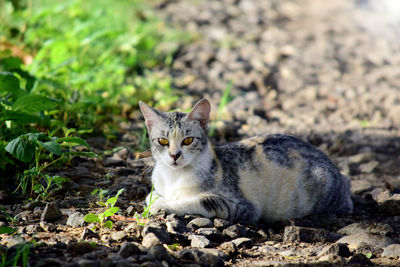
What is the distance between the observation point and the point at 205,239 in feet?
12.9

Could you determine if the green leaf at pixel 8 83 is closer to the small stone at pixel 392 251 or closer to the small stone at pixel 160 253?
the small stone at pixel 160 253

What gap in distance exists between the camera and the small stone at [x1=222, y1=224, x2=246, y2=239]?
13.9ft

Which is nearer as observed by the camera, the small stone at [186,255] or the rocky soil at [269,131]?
the small stone at [186,255]

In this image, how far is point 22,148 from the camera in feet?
13.6

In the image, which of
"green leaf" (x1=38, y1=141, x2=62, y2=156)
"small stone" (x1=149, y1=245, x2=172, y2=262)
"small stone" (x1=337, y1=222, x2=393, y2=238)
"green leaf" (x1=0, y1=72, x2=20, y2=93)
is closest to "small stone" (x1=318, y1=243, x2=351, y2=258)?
"small stone" (x1=337, y1=222, x2=393, y2=238)

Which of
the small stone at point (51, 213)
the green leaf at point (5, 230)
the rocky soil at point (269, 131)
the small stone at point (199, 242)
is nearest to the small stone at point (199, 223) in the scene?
the rocky soil at point (269, 131)

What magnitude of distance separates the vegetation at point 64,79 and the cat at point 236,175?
778 mm

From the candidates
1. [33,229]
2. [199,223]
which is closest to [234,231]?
[199,223]

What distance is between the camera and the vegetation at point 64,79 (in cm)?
458

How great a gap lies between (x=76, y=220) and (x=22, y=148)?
0.75 m

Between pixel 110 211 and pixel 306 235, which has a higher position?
pixel 110 211

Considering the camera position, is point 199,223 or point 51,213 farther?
point 199,223

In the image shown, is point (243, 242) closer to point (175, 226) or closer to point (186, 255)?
point (175, 226)

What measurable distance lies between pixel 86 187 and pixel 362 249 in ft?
8.61
